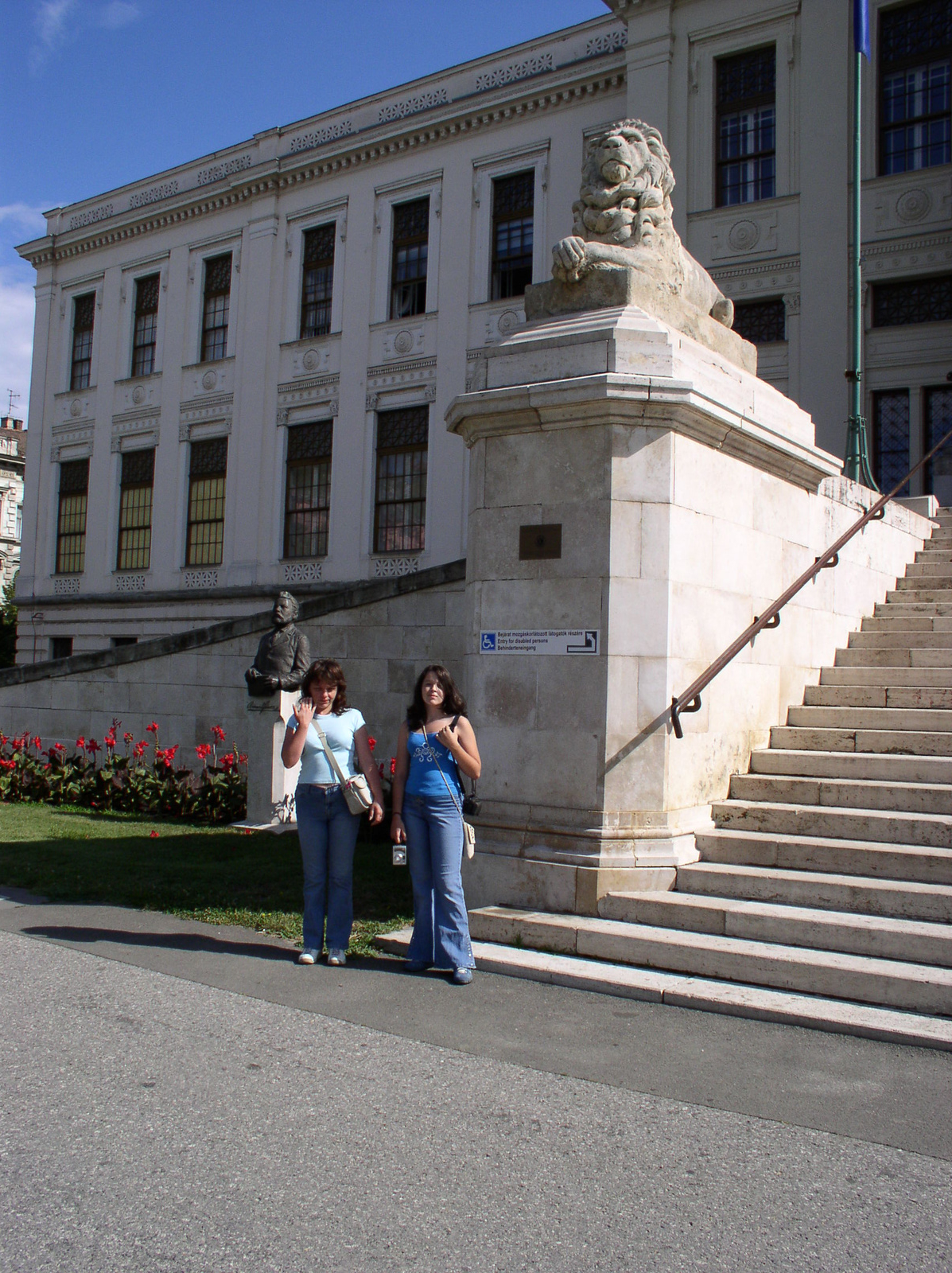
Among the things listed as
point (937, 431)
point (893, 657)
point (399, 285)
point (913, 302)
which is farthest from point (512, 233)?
point (893, 657)

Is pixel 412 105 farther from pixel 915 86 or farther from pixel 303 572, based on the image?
pixel 915 86

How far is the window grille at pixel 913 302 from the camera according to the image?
61.3 feet

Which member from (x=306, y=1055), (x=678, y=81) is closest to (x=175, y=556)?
(x=678, y=81)

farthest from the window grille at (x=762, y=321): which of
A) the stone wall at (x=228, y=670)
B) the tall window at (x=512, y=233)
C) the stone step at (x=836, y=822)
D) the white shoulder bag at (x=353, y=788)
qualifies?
the white shoulder bag at (x=353, y=788)

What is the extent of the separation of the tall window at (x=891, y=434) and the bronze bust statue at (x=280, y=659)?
12031 millimetres

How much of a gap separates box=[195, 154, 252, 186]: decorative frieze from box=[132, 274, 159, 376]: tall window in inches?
114

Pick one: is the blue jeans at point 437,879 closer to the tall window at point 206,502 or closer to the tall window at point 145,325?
the tall window at point 206,502

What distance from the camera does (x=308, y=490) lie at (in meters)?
26.1

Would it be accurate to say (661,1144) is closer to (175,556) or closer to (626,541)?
(626,541)

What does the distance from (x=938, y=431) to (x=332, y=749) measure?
51.9ft

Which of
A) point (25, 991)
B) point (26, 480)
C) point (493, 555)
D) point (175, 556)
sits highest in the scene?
point (26, 480)

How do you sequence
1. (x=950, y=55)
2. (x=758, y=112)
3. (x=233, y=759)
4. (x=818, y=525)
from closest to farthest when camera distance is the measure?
(x=818, y=525), (x=233, y=759), (x=950, y=55), (x=758, y=112)

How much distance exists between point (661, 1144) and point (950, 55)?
20522 mm

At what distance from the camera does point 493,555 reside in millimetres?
→ 7199
